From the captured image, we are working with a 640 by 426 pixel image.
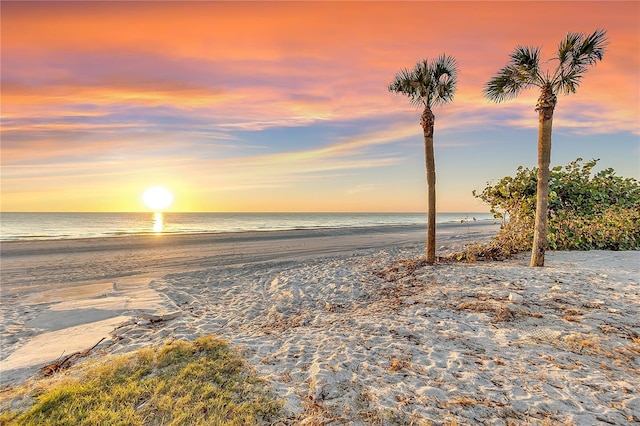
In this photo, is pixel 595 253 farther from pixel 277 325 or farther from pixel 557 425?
pixel 277 325

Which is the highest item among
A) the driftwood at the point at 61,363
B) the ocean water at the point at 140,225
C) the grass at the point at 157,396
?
the grass at the point at 157,396

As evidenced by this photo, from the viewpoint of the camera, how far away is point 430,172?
1280 cm

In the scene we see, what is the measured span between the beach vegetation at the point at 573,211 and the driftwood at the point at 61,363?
1316 cm

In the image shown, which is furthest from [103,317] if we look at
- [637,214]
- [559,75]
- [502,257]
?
[637,214]

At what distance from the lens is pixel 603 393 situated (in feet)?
13.5

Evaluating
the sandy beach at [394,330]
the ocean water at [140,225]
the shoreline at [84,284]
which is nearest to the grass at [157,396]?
the sandy beach at [394,330]

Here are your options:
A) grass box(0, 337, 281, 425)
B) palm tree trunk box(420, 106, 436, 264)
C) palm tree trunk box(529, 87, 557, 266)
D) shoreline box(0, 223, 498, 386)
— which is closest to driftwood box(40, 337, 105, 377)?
shoreline box(0, 223, 498, 386)

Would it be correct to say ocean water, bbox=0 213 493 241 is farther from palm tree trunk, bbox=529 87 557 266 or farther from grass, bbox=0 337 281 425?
grass, bbox=0 337 281 425

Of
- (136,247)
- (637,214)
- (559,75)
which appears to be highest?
(559,75)

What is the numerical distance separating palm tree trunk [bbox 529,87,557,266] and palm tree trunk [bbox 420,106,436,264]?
11.4 feet

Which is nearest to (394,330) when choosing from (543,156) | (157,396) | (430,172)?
(157,396)

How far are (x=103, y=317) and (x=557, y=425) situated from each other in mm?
9664

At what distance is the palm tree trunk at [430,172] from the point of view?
12.4 metres

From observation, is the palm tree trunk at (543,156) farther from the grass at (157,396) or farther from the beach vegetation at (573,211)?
the grass at (157,396)
